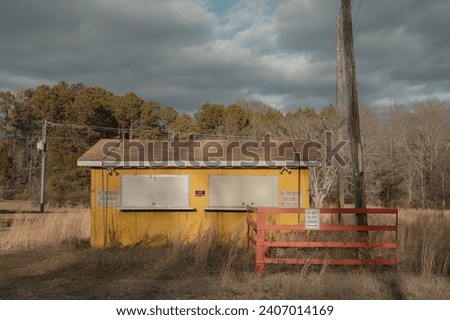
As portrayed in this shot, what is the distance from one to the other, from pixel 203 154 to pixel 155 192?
1.82m

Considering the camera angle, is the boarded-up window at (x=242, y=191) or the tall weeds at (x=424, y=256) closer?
the tall weeds at (x=424, y=256)

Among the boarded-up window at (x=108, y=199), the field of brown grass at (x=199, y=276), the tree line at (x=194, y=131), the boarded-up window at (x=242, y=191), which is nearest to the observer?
the field of brown grass at (x=199, y=276)

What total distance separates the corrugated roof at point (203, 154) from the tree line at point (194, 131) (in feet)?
62.9

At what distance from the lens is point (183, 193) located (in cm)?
1327

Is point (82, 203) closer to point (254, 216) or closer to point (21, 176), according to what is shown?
point (21, 176)

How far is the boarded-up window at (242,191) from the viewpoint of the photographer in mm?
13188

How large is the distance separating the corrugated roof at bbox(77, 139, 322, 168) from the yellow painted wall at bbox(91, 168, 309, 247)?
252 millimetres

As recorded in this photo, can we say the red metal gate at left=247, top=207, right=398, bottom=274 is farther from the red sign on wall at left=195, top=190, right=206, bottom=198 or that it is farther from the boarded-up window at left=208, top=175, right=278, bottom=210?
the red sign on wall at left=195, top=190, right=206, bottom=198

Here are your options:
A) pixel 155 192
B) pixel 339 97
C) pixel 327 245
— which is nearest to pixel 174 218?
pixel 155 192

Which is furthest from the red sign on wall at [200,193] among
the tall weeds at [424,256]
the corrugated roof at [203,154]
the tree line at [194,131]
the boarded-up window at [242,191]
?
the tree line at [194,131]

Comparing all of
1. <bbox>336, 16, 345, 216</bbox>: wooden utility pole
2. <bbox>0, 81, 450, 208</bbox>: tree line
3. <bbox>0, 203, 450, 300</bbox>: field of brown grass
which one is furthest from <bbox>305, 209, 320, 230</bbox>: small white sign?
<bbox>0, 81, 450, 208</bbox>: tree line

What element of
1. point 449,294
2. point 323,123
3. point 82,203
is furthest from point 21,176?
point 449,294

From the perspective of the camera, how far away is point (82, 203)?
38.3 m

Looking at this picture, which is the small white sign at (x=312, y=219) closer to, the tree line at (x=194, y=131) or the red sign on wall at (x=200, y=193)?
the red sign on wall at (x=200, y=193)
